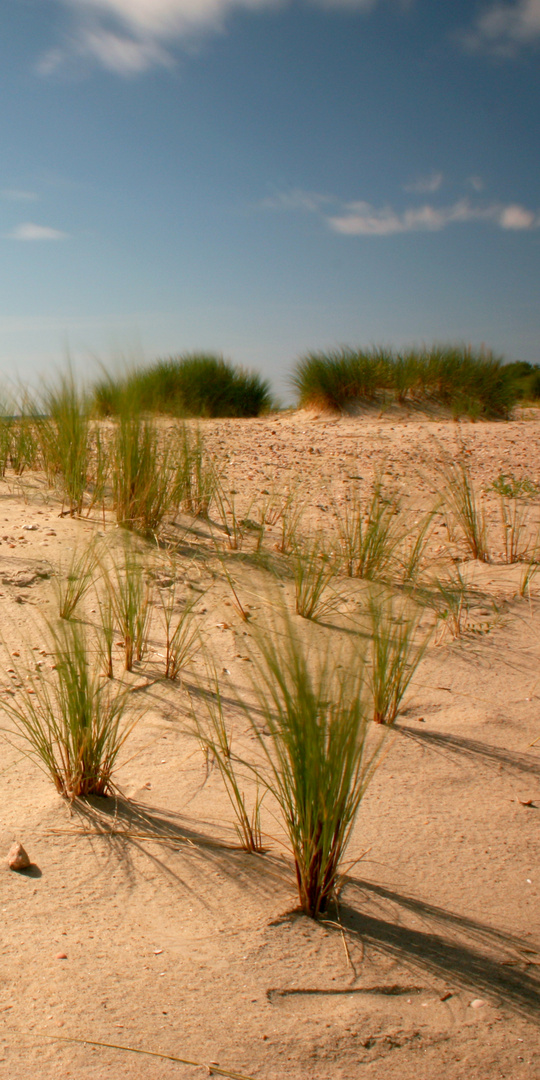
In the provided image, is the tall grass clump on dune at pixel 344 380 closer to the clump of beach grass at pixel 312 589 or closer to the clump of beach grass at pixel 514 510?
the clump of beach grass at pixel 514 510

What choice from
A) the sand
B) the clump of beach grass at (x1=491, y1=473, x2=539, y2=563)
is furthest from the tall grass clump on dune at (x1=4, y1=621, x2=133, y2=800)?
the clump of beach grass at (x1=491, y1=473, x2=539, y2=563)

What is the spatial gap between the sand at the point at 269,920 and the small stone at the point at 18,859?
0.08 ft

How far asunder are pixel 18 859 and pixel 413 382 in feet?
26.4

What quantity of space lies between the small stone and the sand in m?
0.03

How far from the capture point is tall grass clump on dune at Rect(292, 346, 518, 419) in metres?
8.92

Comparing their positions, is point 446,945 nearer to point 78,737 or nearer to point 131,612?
point 78,737

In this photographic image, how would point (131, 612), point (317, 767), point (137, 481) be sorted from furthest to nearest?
point (137, 481) < point (131, 612) < point (317, 767)

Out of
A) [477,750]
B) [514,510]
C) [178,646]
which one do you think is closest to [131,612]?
[178,646]

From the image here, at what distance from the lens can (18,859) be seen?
5.27ft

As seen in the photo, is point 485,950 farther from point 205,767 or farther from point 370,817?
point 205,767

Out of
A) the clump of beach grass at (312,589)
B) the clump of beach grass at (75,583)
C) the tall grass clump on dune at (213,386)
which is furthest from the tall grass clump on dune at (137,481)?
the tall grass clump on dune at (213,386)

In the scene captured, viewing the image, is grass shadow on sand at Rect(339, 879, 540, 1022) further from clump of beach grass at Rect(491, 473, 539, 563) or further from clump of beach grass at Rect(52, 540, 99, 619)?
clump of beach grass at Rect(491, 473, 539, 563)

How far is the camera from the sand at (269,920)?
1.22m

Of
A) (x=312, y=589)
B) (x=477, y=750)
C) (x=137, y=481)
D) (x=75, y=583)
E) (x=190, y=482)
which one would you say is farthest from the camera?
(x=190, y=482)
